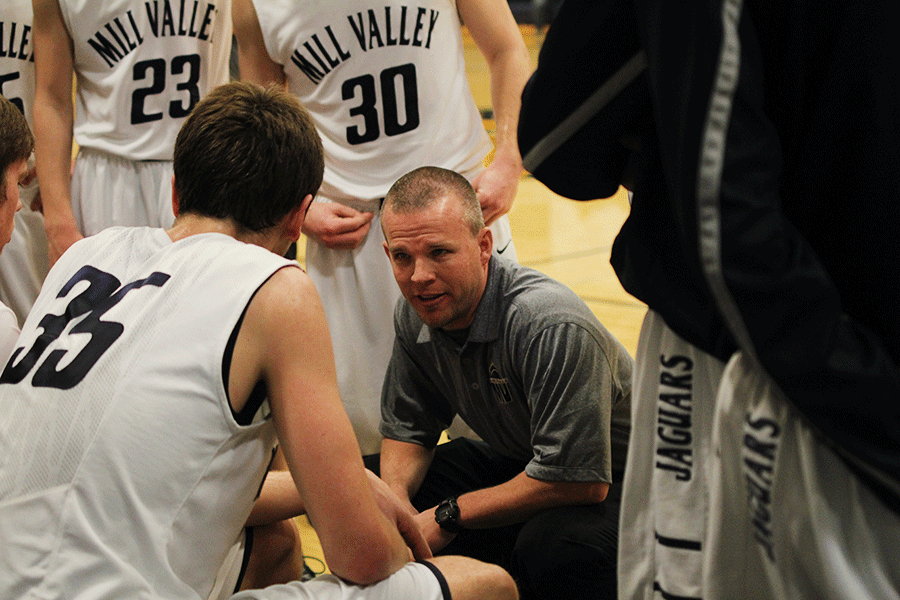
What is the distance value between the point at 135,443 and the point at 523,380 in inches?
48.3

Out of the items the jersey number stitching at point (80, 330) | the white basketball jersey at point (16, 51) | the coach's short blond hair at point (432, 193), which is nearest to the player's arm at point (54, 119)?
the white basketball jersey at point (16, 51)

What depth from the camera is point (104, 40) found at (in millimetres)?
3084

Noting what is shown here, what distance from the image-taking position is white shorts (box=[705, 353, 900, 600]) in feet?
3.61

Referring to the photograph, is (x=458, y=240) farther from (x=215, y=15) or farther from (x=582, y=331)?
(x=215, y=15)

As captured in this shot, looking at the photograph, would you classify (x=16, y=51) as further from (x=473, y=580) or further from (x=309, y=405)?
(x=473, y=580)

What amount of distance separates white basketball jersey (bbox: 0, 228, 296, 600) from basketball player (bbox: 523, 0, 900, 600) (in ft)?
2.59

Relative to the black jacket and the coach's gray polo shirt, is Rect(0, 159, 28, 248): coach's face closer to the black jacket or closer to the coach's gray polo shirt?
the coach's gray polo shirt

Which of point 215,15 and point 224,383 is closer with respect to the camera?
point 224,383

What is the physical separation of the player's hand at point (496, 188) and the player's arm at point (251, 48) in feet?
2.72

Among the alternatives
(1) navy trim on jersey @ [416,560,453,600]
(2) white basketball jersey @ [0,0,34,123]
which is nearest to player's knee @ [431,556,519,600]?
(1) navy trim on jersey @ [416,560,453,600]

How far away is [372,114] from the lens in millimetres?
2986

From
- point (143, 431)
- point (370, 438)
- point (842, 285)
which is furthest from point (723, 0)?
point (370, 438)

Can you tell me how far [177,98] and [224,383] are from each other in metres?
1.99

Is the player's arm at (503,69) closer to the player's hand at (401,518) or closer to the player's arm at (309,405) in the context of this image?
the player's hand at (401,518)
